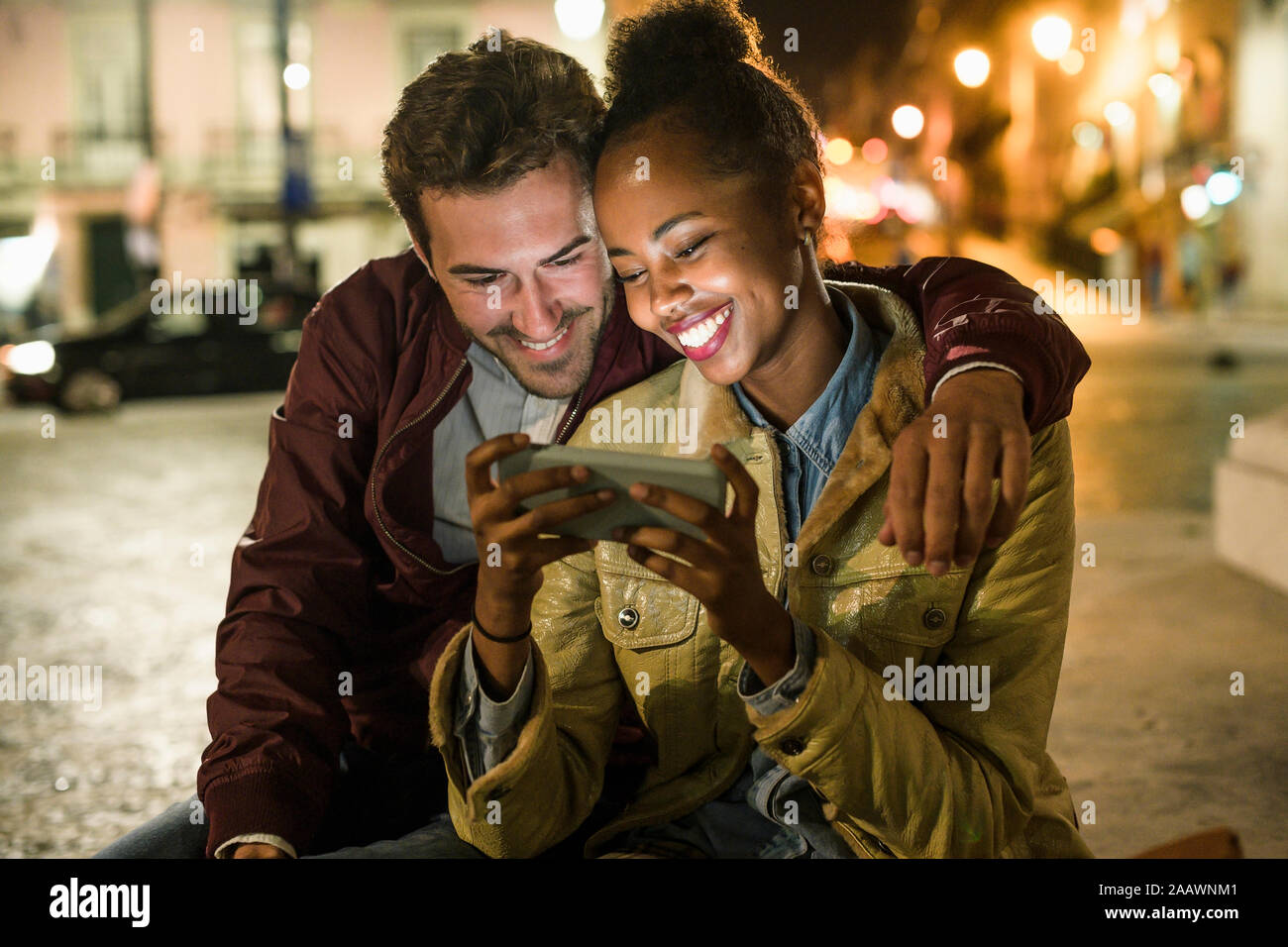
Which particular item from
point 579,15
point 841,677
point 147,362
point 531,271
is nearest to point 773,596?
point 841,677

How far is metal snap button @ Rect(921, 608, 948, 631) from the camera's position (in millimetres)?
2008

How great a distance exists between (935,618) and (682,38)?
0.96m

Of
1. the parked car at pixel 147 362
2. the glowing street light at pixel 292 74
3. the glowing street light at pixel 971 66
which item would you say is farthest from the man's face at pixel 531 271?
the parked car at pixel 147 362

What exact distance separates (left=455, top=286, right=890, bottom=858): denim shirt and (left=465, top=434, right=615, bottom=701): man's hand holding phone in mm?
103

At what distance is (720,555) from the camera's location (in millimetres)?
1604

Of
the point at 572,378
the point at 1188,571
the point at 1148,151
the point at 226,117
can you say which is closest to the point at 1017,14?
the point at 1148,151

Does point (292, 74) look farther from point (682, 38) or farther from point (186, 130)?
point (186, 130)

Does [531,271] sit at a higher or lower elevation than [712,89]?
lower

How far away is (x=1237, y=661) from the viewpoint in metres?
4.79

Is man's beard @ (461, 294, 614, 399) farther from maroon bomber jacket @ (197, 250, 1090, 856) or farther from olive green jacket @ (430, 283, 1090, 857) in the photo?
olive green jacket @ (430, 283, 1090, 857)

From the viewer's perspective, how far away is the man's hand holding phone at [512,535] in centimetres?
160

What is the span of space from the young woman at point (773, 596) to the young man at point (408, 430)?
208 mm

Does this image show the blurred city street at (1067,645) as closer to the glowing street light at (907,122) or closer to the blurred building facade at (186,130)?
the glowing street light at (907,122)

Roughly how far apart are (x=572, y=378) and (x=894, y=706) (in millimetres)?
857
